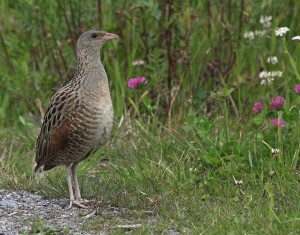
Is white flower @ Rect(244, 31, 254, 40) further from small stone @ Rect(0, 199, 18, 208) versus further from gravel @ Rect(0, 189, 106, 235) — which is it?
small stone @ Rect(0, 199, 18, 208)

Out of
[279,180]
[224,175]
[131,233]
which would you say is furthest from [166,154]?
[131,233]

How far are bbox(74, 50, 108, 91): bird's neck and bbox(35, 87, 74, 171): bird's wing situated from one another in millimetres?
142

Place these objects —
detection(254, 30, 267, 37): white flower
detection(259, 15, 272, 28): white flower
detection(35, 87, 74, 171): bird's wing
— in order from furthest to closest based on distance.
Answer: detection(259, 15, 272, 28): white flower → detection(254, 30, 267, 37): white flower → detection(35, 87, 74, 171): bird's wing

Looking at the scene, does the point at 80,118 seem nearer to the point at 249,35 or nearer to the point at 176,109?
the point at 176,109

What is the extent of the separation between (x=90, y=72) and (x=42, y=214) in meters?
1.04

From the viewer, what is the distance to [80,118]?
19.6ft

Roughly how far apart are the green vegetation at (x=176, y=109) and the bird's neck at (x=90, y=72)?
0.69 meters

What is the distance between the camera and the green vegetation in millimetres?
6137

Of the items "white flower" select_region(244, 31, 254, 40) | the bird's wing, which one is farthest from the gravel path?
"white flower" select_region(244, 31, 254, 40)

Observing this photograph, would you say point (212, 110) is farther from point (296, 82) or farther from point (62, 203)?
point (62, 203)

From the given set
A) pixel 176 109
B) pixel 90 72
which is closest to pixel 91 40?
pixel 90 72

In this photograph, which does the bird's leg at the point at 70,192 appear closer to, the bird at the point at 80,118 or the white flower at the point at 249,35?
the bird at the point at 80,118

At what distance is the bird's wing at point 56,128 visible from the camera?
606cm

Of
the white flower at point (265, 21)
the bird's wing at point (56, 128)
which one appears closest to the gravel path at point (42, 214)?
the bird's wing at point (56, 128)
